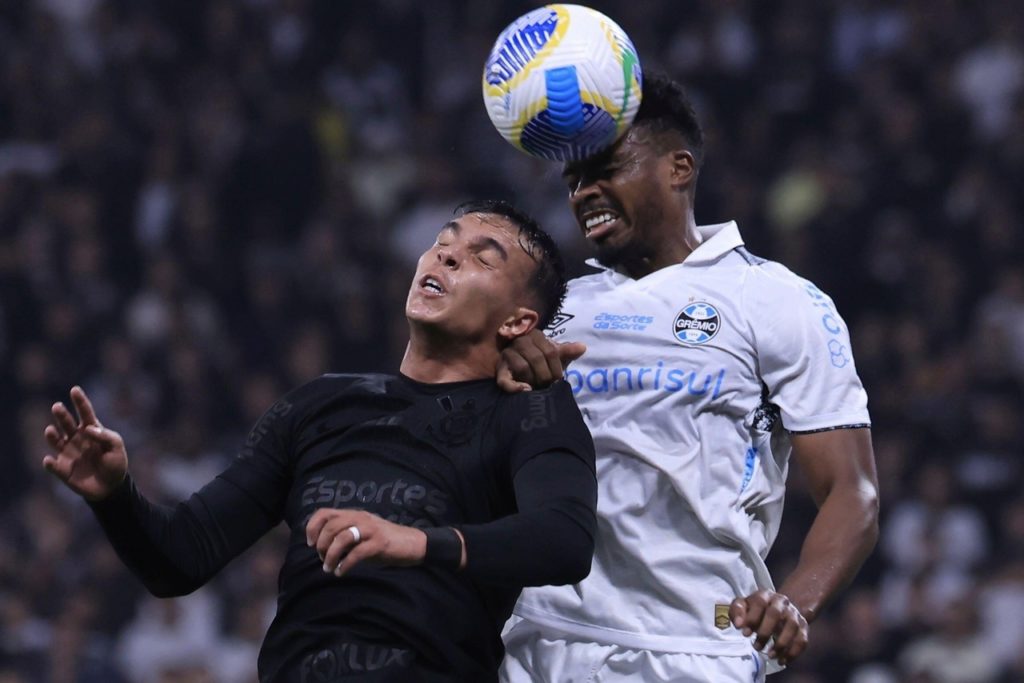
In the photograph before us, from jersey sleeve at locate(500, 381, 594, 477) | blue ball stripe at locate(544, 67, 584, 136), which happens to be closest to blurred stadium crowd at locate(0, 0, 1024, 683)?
blue ball stripe at locate(544, 67, 584, 136)

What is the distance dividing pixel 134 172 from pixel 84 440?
7311 mm

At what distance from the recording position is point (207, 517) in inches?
122

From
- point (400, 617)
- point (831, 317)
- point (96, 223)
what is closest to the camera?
point (400, 617)

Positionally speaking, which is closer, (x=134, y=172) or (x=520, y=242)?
(x=520, y=242)

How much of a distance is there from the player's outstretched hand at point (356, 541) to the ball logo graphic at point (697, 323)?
1134 mm

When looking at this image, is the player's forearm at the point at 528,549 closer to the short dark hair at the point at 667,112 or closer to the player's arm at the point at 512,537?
the player's arm at the point at 512,537

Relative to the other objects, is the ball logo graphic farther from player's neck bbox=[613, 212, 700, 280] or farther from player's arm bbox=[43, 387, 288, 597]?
player's arm bbox=[43, 387, 288, 597]

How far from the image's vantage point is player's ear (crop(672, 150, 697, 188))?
369 centimetres

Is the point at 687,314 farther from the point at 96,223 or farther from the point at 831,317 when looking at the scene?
the point at 96,223

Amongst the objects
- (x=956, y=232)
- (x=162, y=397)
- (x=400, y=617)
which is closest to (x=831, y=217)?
(x=956, y=232)

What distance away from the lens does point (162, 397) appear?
901 centimetres

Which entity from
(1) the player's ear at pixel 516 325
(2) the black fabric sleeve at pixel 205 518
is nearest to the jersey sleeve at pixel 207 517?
(2) the black fabric sleeve at pixel 205 518

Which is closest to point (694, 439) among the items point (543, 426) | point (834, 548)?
point (834, 548)

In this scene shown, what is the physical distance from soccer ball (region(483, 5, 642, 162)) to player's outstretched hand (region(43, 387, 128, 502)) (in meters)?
1.10
